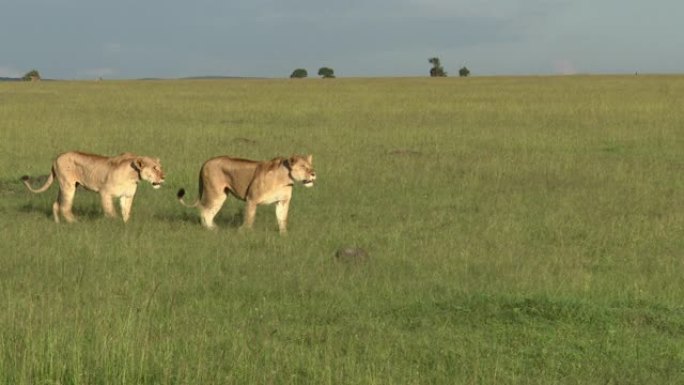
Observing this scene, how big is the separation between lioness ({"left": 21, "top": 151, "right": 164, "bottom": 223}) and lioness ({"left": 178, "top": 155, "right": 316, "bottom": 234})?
539 mm

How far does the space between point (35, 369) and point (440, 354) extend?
8.76 feet

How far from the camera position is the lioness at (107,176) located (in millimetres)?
11625

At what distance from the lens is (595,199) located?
14.2 metres

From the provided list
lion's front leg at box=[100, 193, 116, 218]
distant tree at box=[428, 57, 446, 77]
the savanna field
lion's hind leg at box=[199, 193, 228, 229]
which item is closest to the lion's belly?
the savanna field

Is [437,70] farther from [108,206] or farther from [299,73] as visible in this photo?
[108,206]

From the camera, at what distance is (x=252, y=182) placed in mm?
11492

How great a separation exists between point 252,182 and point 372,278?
3.10 m

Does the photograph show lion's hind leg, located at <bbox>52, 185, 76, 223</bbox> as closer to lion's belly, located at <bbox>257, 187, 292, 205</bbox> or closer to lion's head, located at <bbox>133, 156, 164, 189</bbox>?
lion's head, located at <bbox>133, 156, 164, 189</bbox>

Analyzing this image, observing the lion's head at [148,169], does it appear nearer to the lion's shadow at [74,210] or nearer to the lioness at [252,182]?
the lioness at [252,182]

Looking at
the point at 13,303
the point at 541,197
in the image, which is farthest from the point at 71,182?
the point at 541,197

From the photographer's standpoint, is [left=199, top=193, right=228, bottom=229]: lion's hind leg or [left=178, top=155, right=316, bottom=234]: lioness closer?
[left=178, top=155, right=316, bottom=234]: lioness

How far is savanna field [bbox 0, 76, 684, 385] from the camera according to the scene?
6.10m

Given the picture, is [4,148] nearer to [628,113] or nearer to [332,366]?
[332,366]

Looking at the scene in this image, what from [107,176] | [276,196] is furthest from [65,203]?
[276,196]
